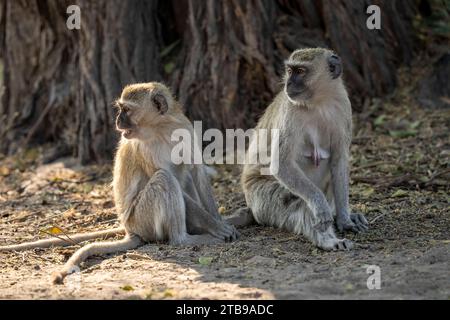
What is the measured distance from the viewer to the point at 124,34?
36.6 feet

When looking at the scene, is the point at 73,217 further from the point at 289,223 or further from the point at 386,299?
the point at 386,299

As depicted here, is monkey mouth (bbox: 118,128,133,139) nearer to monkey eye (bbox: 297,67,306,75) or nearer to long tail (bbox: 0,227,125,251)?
long tail (bbox: 0,227,125,251)

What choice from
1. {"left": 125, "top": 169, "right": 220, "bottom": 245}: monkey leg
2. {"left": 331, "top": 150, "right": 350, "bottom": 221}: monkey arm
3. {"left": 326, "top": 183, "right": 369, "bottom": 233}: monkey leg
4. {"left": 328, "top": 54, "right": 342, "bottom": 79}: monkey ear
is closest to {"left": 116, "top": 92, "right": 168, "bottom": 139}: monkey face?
{"left": 125, "top": 169, "right": 220, "bottom": 245}: monkey leg

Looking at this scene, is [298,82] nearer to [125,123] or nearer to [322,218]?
[322,218]

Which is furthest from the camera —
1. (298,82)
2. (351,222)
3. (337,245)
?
(351,222)

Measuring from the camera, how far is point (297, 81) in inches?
294

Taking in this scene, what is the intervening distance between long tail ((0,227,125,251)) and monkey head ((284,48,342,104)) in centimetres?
221

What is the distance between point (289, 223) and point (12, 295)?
2.80 metres

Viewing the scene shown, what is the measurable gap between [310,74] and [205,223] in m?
1.70

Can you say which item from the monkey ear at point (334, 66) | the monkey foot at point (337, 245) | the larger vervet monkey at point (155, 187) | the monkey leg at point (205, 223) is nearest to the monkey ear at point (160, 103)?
the larger vervet monkey at point (155, 187)

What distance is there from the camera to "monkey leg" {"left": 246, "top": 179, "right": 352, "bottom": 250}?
7.16 m

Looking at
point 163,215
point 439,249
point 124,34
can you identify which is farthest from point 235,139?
point 439,249

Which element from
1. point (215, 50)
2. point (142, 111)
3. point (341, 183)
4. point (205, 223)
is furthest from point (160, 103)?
point (215, 50)

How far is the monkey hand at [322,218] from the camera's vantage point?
285 inches
